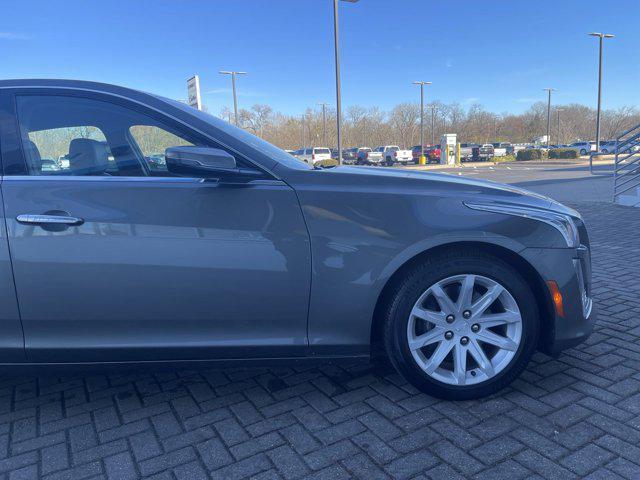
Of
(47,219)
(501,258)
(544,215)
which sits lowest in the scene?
(501,258)

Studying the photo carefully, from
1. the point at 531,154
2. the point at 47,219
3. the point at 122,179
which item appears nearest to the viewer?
the point at 47,219

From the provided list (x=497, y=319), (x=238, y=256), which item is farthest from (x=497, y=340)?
(x=238, y=256)

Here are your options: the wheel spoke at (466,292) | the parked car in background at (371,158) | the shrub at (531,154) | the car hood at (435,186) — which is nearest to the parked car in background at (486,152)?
the shrub at (531,154)

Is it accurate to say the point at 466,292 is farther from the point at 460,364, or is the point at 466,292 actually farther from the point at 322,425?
the point at 322,425

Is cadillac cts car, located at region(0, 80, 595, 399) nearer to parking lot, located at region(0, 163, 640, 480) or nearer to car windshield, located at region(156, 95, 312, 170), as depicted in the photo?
car windshield, located at region(156, 95, 312, 170)

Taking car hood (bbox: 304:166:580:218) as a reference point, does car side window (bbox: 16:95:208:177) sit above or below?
above

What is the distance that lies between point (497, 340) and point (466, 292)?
32cm

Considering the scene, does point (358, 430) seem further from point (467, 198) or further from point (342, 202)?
point (467, 198)

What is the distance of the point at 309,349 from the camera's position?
255 cm

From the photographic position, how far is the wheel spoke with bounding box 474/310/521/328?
259cm

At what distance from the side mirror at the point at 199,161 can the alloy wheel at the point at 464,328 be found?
120 centimetres

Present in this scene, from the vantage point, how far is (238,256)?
241 centimetres

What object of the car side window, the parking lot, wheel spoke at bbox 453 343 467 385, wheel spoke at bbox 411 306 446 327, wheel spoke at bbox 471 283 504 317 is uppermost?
the car side window

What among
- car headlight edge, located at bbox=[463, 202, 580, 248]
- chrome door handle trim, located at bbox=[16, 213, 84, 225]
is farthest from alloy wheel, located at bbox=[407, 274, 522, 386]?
chrome door handle trim, located at bbox=[16, 213, 84, 225]
